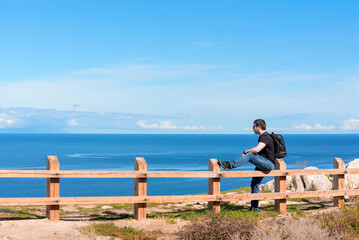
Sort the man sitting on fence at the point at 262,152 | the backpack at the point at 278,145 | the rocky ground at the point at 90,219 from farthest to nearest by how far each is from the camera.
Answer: the backpack at the point at 278,145 → the man sitting on fence at the point at 262,152 → the rocky ground at the point at 90,219

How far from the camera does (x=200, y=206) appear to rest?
1286 centimetres

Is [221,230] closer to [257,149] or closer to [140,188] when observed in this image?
[140,188]

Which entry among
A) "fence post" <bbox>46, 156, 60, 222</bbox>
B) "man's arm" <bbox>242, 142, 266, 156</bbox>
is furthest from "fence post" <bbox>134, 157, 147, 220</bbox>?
"man's arm" <bbox>242, 142, 266, 156</bbox>

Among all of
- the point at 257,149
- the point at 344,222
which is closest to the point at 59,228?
the point at 257,149

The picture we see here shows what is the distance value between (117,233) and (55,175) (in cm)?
210

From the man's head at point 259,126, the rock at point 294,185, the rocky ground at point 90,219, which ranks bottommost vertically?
the rocky ground at point 90,219

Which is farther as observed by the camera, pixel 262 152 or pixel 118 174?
pixel 262 152

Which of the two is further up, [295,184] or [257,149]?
[257,149]

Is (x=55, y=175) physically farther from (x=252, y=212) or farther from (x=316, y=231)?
(x=316, y=231)

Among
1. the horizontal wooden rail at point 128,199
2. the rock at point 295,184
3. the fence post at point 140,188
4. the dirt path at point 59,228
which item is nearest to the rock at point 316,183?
the rock at point 295,184

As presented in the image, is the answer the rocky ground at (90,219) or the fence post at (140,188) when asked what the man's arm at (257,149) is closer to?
the rocky ground at (90,219)

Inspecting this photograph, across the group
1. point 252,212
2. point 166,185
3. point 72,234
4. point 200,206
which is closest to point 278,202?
point 252,212

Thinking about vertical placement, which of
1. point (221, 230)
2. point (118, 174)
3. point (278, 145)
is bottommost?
point (221, 230)

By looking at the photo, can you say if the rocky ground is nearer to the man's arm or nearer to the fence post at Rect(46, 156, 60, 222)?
the fence post at Rect(46, 156, 60, 222)
